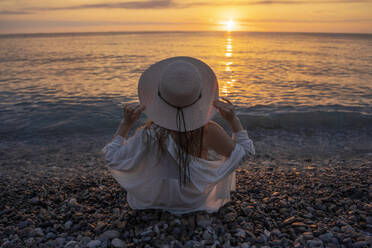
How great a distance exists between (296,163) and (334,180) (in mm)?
1765

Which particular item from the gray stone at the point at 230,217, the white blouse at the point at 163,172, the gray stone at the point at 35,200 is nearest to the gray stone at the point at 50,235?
the white blouse at the point at 163,172

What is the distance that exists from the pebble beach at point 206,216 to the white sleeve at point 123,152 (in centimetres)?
79

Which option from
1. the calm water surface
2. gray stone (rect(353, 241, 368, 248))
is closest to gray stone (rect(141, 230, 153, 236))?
gray stone (rect(353, 241, 368, 248))

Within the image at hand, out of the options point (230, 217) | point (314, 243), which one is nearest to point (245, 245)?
point (230, 217)

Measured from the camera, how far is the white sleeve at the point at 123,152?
8.98 feet

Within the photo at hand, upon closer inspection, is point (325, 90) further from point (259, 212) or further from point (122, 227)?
point (122, 227)

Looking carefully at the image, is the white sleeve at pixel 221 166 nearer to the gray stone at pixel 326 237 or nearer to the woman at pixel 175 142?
the woman at pixel 175 142

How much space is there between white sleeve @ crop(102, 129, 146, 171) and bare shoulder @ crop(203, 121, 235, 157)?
734mm

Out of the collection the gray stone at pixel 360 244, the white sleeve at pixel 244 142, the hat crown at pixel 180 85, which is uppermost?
the hat crown at pixel 180 85

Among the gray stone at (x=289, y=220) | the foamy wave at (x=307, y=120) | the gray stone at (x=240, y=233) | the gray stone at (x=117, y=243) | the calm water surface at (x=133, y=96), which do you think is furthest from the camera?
the calm water surface at (x=133, y=96)

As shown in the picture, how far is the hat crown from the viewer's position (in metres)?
2.36

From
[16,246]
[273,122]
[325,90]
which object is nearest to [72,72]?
[273,122]

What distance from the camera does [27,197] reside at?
158 inches

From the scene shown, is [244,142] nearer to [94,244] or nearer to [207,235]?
[207,235]
